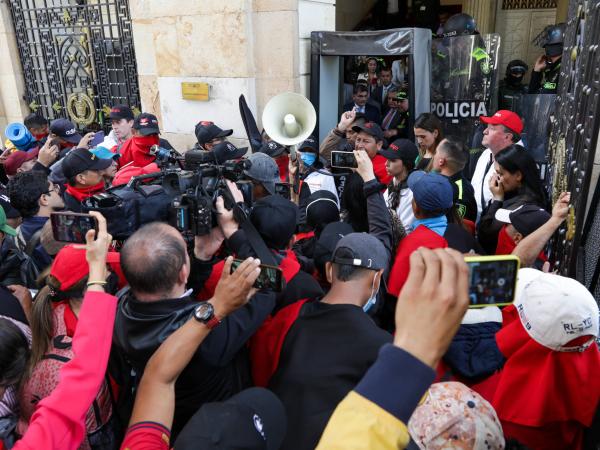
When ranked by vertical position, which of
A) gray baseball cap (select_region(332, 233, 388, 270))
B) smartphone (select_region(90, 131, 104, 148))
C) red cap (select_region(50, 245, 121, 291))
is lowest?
smartphone (select_region(90, 131, 104, 148))

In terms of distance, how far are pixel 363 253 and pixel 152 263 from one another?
819 millimetres

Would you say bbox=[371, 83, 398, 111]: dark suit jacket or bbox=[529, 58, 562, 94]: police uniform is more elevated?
bbox=[529, 58, 562, 94]: police uniform

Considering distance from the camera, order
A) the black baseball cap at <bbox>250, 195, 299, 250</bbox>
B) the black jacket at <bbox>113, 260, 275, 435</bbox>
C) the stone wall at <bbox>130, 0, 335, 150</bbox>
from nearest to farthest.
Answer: the black jacket at <bbox>113, 260, 275, 435</bbox>
the black baseball cap at <bbox>250, 195, 299, 250</bbox>
the stone wall at <bbox>130, 0, 335, 150</bbox>

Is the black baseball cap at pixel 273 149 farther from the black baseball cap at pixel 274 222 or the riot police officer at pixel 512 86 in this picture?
the riot police officer at pixel 512 86

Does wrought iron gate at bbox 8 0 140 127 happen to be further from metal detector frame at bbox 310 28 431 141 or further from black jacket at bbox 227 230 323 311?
black jacket at bbox 227 230 323 311

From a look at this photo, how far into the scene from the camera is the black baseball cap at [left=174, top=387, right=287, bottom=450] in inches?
43.2

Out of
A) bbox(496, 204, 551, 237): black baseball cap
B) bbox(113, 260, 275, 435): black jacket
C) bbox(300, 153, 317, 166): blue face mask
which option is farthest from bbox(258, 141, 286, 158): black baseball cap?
bbox(113, 260, 275, 435): black jacket

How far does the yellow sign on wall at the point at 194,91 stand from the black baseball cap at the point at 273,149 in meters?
2.05

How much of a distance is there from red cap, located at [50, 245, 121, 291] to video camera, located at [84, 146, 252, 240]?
0.46 m

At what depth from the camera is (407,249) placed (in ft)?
8.72

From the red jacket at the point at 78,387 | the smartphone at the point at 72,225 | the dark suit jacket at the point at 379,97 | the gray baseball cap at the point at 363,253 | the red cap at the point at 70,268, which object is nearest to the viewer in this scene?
the red jacket at the point at 78,387

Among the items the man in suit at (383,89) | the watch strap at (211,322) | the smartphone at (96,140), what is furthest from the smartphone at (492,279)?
the man in suit at (383,89)

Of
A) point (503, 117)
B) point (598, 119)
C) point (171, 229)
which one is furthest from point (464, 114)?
point (171, 229)

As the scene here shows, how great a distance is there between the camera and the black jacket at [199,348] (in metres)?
1.72
